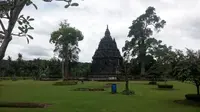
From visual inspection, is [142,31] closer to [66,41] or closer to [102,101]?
[66,41]

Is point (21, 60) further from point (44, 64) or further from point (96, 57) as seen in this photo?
point (96, 57)

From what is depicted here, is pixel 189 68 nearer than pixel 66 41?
Yes

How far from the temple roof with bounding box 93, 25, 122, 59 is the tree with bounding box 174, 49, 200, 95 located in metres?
50.3

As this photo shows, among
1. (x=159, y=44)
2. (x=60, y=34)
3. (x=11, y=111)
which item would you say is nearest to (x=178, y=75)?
(x=11, y=111)

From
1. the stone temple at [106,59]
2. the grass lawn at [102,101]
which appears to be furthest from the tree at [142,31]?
the grass lawn at [102,101]

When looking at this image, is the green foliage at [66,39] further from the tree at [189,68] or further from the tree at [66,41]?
the tree at [189,68]

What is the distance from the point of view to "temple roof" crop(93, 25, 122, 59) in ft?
243

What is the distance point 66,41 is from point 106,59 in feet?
39.7

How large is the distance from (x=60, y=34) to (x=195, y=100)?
53.9m

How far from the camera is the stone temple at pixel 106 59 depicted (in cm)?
7119

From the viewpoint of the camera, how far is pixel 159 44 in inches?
2472

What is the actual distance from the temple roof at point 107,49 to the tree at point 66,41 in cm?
626

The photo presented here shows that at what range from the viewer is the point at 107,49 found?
245 ft

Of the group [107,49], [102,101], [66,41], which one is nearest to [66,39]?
[66,41]
